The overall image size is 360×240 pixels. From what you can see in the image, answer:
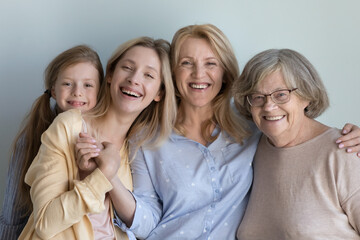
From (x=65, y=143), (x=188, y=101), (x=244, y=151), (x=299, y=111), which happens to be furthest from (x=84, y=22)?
(x=299, y=111)

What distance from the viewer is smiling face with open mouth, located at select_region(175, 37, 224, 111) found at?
6.78 ft

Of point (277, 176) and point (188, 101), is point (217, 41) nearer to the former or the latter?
point (188, 101)

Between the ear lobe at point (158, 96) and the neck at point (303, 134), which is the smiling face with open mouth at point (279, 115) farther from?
the ear lobe at point (158, 96)

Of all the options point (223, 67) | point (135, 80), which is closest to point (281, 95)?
point (223, 67)

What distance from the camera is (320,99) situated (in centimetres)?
183

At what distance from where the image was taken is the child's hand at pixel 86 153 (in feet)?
5.35

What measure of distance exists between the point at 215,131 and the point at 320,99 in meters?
0.53

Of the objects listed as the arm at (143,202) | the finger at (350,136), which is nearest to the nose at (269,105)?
the finger at (350,136)

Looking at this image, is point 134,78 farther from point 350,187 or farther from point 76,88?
point 350,187

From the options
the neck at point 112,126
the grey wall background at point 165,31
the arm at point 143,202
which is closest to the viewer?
the arm at point 143,202

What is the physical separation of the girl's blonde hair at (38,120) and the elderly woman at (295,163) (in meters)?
0.76

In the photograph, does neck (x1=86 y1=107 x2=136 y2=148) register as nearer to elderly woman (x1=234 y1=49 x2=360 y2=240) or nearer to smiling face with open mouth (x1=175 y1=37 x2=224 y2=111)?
smiling face with open mouth (x1=175 y1=37 x2=224 y2=111)

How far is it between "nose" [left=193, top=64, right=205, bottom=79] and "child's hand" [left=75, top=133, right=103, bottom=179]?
0.63m

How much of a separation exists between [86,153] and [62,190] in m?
0.17
